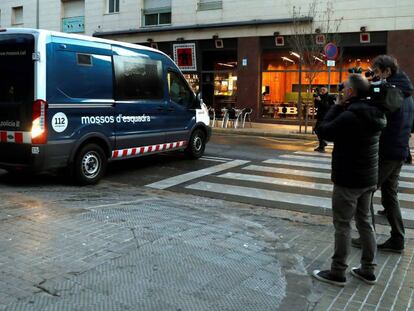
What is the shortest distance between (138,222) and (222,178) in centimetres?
408

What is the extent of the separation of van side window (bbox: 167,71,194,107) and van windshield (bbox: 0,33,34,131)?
3438mm

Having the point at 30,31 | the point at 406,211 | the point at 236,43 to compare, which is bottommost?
the point at 406,211

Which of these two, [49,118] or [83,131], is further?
[83,131]

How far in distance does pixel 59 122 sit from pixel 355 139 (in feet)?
17.0

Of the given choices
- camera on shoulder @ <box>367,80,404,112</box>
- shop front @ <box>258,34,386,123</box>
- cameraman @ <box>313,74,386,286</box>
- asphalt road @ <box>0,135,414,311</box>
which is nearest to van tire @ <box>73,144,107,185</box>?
asphalt road @ <box>0,135,414,311</box>

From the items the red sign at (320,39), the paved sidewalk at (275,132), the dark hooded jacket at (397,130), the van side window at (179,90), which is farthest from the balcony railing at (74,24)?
the dark hooded jacket at (397,130)

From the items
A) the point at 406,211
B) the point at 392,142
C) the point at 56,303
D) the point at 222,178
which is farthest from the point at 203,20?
the point at 56,303

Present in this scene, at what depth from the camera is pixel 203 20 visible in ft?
83.5

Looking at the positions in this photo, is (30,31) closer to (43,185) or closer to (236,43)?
(43,185)

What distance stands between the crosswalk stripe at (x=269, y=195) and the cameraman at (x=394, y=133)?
2.09 meters

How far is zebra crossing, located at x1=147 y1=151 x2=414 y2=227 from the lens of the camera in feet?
26.1

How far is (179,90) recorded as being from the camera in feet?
36.4

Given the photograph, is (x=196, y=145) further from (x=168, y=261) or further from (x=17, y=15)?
(x=17, y=15)

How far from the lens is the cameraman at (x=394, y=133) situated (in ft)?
17.1
